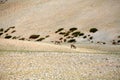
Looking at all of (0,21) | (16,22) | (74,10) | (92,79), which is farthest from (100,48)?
(0,21)

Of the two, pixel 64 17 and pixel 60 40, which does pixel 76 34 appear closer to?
pixel 60 40

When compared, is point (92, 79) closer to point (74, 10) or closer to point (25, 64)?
Result: point (25, 64)

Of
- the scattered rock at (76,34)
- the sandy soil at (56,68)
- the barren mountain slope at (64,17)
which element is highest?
the barren mountain slope at (64,17)

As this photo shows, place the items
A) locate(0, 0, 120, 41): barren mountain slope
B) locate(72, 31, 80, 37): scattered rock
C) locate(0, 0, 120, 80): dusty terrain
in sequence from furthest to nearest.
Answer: locate(0, 0, 120, 41): barren mountain slope, locate(72, 31, 80, 37): scattered rock, locate(0, 0, 120, 80): dusty terrain

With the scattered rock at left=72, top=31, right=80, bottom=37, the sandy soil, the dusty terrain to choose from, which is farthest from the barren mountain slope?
the sandy soil

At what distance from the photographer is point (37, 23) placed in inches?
3120

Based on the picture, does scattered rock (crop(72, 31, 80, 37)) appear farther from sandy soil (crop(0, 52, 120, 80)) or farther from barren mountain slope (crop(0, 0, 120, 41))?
sandy soil (crop(0, 52, 120, 80))

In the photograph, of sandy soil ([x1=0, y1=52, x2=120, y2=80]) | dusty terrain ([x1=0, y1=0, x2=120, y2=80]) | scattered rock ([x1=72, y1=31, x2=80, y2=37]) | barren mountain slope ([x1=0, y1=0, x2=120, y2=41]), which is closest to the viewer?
sandy soil ([x1=0, y1=52, x2=120, y2=80])

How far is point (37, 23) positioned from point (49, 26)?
654 centimetres

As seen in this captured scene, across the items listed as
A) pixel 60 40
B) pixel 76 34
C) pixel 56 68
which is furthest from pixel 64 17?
pixel 56 68

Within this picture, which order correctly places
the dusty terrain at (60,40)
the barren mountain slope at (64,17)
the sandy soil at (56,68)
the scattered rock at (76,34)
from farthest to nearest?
the barren mountain slope at (64,17), the scattered rock at (76,34), the dusty terrain at (60,40), the sandy soil at (56,68)

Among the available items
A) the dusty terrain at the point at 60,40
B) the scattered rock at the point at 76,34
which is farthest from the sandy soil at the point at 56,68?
the scattered rock at the point at 76,34

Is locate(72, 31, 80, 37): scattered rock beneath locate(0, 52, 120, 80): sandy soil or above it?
above

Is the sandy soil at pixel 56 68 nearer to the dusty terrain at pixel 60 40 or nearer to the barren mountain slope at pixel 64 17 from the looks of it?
the dusty terrain at pixel 60 40
